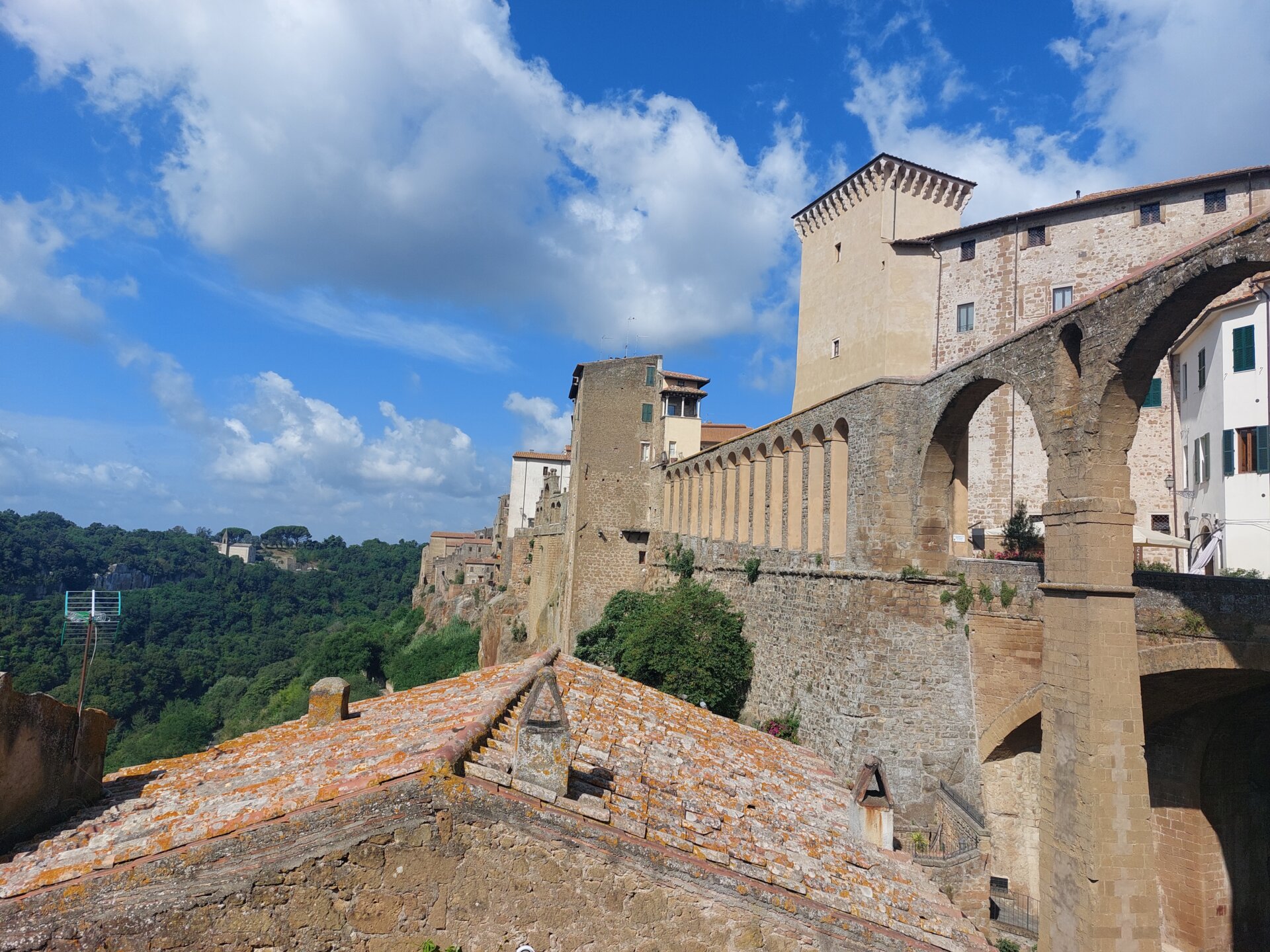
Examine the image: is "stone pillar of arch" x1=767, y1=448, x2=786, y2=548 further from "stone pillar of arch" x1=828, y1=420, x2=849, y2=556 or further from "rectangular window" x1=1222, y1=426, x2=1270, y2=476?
"rectangular window" x1=1222, y1=426, x2=1270, y2=476

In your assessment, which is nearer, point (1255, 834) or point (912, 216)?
point (1255, 834)

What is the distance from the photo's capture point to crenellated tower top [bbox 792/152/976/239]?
28297mm

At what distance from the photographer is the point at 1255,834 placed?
14.0 meters

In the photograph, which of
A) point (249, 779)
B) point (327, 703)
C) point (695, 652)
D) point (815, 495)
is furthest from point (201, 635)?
point (249, 779)

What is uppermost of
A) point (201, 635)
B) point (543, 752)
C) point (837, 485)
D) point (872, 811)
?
point (837, 485)

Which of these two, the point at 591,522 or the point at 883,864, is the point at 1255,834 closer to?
the point at 883,864

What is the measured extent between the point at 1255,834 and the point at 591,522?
2480cm

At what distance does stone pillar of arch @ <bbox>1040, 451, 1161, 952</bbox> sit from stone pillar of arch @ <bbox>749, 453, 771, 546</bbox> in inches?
430

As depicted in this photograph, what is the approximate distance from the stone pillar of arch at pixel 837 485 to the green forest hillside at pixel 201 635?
64.7 ft

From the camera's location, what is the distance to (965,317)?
93.1 ft

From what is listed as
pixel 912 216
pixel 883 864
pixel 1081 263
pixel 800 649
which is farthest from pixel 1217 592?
pixel 912 216

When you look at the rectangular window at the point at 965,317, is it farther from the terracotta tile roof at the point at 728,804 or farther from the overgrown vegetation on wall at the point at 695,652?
the terracotta tile roof at the point at 728,804

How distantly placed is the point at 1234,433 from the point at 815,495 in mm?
11565

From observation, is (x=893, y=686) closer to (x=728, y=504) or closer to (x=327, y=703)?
(x=327, y=703)
